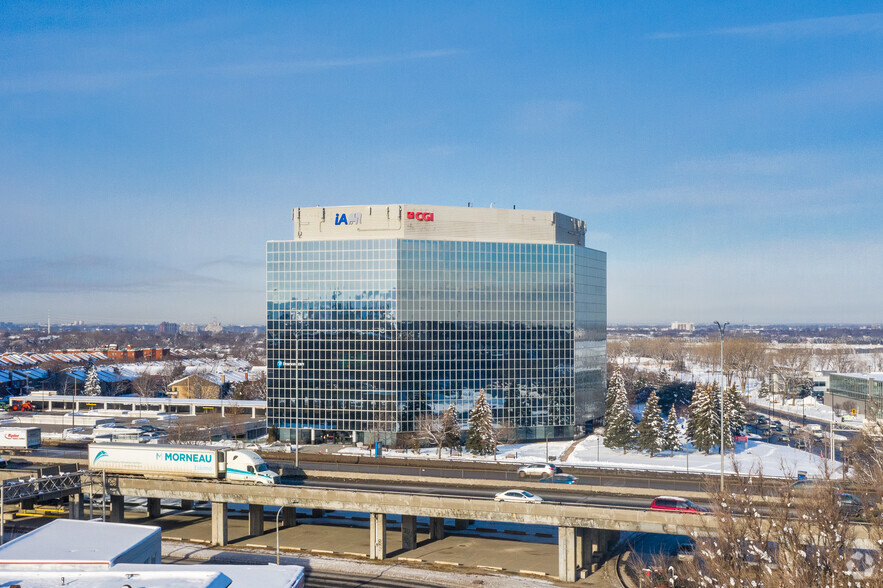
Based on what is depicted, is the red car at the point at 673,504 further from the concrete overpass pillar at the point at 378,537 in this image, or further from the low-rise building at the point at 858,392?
the low-rise building at the point at 858,392

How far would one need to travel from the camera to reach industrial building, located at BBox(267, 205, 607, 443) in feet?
288

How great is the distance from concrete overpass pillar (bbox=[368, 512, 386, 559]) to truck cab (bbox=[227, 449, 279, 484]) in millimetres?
9024

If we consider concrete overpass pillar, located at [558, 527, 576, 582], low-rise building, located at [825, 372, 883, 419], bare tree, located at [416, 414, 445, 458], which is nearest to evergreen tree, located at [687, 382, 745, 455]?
low-rise building, located at [825, 372, 883, 419]

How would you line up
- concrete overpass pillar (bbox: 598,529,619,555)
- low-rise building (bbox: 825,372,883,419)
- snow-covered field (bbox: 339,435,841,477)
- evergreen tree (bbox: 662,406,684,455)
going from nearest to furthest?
concrete overpass pillar (bbox: 598,529,619,555), snow-covered field (bbox: 339,435,841,477), evergreen tree (bbox: 662,406,684,455), low-rise building (bbox: 825,372,883,419)

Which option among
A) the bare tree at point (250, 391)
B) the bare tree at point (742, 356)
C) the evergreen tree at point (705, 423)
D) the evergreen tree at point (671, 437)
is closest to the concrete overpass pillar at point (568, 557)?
the evergreen tree at point (671, 437)

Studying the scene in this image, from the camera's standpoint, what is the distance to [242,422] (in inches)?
3974

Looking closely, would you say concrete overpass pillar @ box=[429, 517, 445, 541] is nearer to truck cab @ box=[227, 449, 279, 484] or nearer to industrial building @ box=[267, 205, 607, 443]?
truck cab @ box=[227, 449, 279, 484]

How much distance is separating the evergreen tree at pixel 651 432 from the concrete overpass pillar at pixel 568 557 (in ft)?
124

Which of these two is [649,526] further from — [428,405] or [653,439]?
[428,405]

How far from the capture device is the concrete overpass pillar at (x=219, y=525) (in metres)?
54.6

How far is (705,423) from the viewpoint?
8306cm

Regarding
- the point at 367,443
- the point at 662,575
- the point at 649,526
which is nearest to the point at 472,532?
the point at 649,526

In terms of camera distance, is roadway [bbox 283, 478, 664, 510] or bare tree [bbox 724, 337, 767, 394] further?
bare tree [bbox 724, 337, 767, 394]

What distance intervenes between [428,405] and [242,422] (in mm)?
29673
